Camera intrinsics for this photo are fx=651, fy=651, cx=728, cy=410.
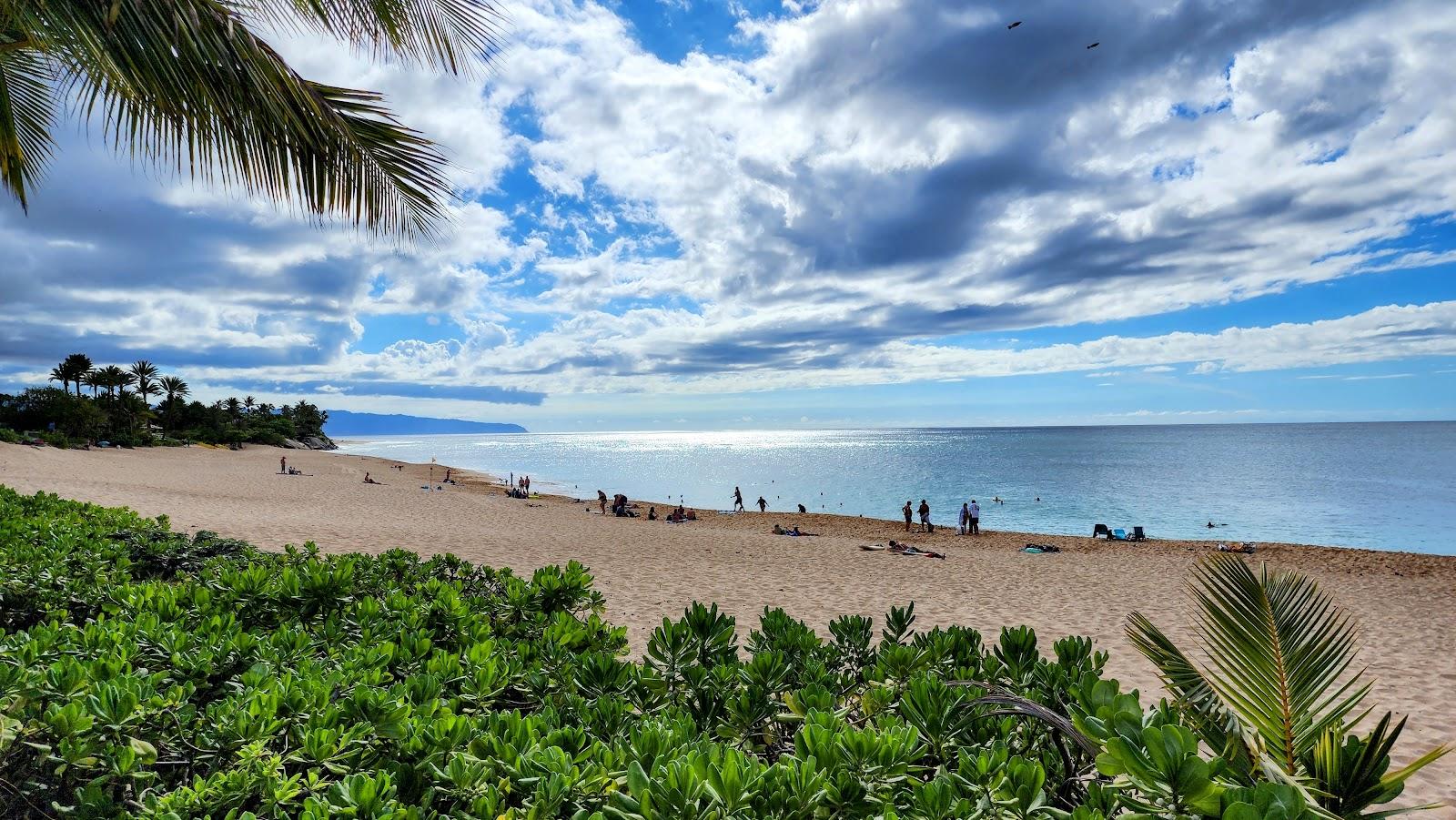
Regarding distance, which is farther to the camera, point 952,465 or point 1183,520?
point 952,465

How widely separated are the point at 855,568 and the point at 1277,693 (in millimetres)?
13494

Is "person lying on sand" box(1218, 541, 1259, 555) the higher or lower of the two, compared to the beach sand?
higher

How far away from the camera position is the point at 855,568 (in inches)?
598

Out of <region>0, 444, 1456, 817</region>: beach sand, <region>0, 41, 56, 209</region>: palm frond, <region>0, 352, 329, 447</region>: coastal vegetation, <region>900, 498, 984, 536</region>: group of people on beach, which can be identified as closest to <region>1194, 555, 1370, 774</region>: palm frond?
<region>0, 444, 1456, 817</region>: beach sand

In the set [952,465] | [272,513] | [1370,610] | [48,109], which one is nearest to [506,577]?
[48,109]

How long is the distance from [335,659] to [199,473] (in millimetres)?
41953

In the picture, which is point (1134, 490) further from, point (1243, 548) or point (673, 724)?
point (673, 724)

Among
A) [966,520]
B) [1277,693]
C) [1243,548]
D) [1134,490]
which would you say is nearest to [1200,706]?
[1277,693]

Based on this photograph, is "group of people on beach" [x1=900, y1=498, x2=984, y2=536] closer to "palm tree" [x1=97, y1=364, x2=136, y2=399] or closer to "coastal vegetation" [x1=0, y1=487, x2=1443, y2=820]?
"coastal vegetation" [x1=0, y1=487, x2=1443, y2=820]

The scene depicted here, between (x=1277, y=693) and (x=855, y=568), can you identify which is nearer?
(x=1277, y=693)

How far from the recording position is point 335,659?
2559 millimetres

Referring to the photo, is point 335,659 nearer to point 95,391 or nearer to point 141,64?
point 141,64

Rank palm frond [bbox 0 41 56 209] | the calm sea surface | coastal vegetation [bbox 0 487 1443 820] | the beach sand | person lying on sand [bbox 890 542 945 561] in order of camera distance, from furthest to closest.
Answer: the calm sea surface < person lying on sand [bbox 890 542 945 561] < the beach sand < palm frond [bbox 0 41 56 209] < coastal vegetation [bbox 0 487 1443 820]

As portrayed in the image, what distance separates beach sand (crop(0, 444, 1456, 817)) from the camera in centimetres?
920
